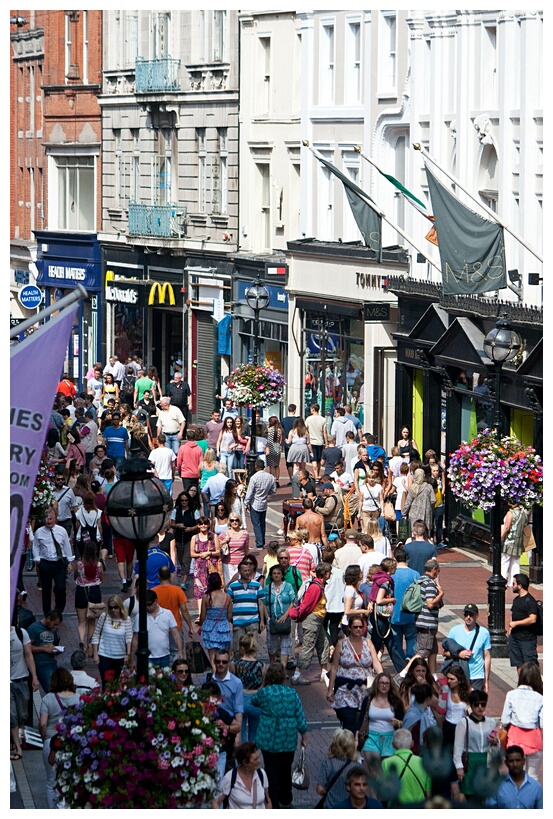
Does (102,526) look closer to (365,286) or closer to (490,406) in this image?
(490,406)

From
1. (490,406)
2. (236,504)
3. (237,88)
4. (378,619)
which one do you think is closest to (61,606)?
(236,504)

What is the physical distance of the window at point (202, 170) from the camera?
50.0m

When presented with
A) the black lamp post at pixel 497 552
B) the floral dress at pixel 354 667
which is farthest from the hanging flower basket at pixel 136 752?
the black lamp post at pixel 497 552

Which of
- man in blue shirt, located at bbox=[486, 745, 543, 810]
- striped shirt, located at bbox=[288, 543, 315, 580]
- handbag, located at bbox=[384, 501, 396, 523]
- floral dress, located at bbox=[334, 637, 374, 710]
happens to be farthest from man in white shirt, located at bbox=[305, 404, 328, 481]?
man in blue shirt, located at bbox=[486, 745, 543, 810]

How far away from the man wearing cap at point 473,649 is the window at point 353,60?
26.1 m

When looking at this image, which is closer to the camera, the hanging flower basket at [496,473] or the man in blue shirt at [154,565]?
the man in blue shirt at [154,565]

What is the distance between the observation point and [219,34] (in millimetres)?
48906

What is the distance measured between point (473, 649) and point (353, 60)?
26.9 meters

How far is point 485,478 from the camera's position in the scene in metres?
21.8

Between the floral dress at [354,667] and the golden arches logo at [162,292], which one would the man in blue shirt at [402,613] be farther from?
the golden arches logo at [162,292]

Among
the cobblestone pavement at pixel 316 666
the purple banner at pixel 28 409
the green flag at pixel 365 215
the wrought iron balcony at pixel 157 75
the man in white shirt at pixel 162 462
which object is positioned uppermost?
the wrought iron balcony at pixel 157 75

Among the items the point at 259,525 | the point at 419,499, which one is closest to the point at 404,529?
the point at 419,499

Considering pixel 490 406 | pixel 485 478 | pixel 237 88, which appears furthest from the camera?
pixel 237 88

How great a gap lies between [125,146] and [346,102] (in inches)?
645
